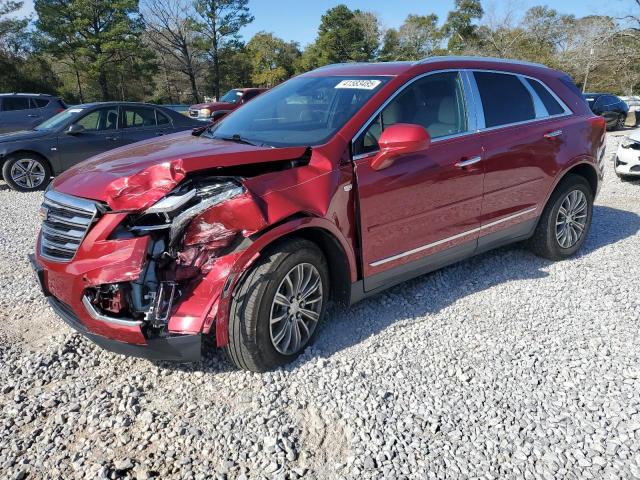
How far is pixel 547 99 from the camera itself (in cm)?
451

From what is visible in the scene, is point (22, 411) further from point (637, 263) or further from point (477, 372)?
point (637, 263)

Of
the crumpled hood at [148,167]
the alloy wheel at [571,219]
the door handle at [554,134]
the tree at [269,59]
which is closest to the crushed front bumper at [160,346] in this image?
the crumpled hood at [148,167]

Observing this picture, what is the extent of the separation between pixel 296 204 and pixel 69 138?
7.67 meters

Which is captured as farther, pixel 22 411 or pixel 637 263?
pixel 637 263

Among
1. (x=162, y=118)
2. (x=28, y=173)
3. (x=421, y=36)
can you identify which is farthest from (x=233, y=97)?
(x=421, y=36)

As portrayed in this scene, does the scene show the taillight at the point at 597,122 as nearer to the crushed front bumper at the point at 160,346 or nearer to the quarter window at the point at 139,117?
the crushed front bumper at the point at 160,346

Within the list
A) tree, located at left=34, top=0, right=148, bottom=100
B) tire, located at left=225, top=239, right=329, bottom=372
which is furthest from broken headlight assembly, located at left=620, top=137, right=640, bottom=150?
A: tree, located at left=34, top=0, right=148, bottom=100

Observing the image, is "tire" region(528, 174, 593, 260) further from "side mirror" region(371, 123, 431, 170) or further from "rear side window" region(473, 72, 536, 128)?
"side mirror" region(371, 123, 431, 170)

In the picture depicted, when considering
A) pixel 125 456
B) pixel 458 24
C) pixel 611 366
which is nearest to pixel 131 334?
pixel 125 456

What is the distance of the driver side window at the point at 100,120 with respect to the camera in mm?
9008

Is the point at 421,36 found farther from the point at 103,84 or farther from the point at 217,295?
the point at 217,295

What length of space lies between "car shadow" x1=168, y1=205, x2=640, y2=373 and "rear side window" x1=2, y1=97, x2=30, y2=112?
13333 mm

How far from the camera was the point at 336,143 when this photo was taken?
306 cm

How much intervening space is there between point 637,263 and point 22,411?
5224 mm
